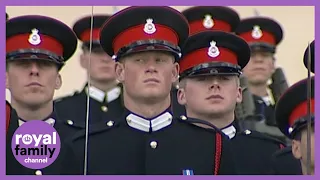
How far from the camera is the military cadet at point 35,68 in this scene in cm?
Result: 468

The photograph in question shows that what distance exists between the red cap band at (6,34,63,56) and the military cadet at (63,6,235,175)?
28cm

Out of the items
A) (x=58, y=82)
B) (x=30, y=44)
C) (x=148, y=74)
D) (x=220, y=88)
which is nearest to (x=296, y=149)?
(x=220, y=88)

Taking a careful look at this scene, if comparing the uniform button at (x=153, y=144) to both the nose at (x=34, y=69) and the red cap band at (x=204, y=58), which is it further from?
the nose at (x=34, y=69)

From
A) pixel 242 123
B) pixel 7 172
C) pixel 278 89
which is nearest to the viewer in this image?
pixel 7 172

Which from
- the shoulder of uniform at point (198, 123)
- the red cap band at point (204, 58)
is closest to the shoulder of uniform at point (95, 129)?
the shoulder of uniform at point (198, 123)

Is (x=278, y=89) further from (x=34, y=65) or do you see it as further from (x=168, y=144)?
(x=34, y=65)

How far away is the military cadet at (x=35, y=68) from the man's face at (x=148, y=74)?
1.12 feet

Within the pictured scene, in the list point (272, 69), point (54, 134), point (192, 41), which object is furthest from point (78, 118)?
point (272, 69)

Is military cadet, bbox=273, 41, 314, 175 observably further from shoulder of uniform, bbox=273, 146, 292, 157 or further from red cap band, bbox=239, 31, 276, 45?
red cap band, bbox=239, 31, 276, 45

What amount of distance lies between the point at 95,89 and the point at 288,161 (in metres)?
1.26

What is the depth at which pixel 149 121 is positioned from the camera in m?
4.64

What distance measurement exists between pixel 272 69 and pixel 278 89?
10 centimetres

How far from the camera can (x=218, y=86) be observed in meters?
4.68

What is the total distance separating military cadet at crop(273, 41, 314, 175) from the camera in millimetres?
4691
